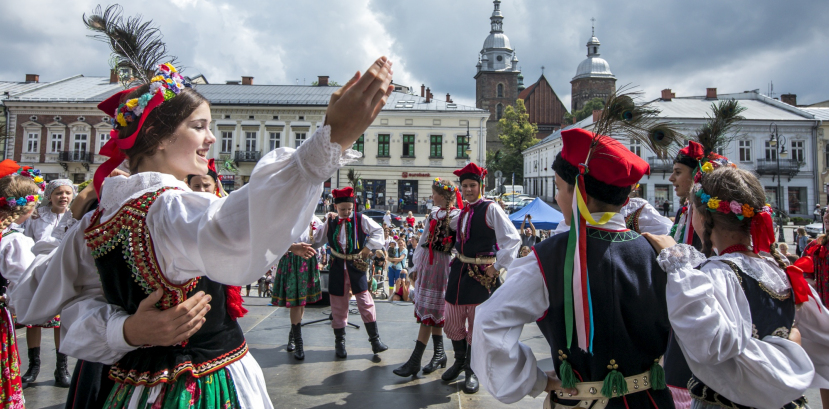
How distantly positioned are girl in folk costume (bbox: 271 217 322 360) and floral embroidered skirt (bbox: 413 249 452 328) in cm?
126

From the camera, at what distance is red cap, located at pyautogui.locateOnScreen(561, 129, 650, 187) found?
1.83 metres

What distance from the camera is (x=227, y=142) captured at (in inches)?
1310

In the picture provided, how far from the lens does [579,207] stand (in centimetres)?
179

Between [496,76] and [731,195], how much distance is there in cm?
6801

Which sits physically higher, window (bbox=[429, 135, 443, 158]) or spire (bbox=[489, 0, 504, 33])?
spire (bbox=[489, 0, 504, 33])

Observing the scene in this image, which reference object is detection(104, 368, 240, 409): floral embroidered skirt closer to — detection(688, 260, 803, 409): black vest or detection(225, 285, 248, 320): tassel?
detection(225, 285, 248, 320): tassel

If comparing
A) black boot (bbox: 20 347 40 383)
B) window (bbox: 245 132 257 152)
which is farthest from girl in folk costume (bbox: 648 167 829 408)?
window (bbox: 245 132 257 152)

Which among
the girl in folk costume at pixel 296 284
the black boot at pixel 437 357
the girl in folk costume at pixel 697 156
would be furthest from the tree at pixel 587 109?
the black boot at pixel 437 357

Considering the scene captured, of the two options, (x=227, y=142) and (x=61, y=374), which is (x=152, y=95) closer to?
(x=61, y=374)

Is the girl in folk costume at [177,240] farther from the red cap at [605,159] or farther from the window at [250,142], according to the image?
the window at [250,142]

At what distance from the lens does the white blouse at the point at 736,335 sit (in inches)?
64.2

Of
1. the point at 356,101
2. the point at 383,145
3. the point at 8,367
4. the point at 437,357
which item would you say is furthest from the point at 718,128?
the point at 383,145

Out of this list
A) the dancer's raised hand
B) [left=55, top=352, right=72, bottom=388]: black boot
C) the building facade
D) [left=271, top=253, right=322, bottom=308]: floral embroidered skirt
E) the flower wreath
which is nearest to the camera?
the dancer's raised hand

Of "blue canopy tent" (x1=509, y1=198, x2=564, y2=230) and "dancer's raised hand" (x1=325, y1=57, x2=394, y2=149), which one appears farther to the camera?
"blue canopy tent" (x1=509, y1=198, x2=564, y2=230)
